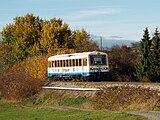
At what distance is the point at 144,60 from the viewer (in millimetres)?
46812

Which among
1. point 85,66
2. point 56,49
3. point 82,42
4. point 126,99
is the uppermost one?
point 82,42

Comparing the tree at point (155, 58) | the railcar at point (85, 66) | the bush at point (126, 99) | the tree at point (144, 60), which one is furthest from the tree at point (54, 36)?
the bush at point (126, 99)

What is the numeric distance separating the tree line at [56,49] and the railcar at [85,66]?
6325 mm

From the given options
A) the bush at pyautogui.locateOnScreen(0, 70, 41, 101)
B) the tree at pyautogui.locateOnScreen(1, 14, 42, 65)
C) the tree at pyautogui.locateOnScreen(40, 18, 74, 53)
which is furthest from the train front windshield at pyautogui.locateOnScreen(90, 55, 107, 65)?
the tree at pyautogui.locateOnScreen(1, 14, 42, 65)

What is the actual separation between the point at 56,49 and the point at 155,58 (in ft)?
51.4

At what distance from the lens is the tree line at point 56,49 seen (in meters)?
47.0

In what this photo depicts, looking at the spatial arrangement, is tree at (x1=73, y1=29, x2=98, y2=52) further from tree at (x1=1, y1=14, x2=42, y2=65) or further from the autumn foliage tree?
tree at (x1=1, y1=14, x2=42, y2=65)

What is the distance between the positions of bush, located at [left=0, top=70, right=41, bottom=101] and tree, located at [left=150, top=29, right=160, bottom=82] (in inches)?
546

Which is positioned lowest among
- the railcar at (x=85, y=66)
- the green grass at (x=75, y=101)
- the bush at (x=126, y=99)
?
the green grass at (x=75, y=101)

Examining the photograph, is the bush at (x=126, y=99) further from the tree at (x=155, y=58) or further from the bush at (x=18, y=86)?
the tree at (x=155, y=58)

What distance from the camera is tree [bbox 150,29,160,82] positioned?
45.8 metres

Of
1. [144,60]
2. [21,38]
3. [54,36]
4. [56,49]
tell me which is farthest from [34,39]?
[144,60]

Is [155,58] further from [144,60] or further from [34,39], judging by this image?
[34,39]

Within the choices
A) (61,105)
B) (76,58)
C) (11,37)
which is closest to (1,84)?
(76,58)
